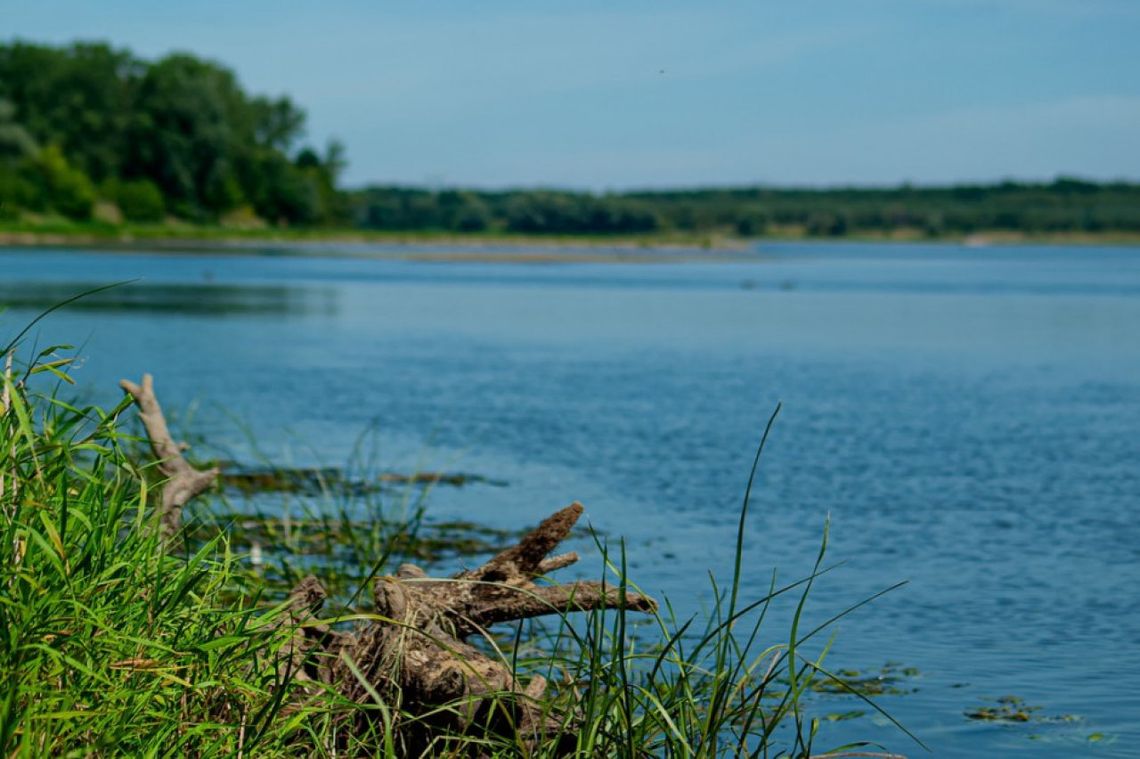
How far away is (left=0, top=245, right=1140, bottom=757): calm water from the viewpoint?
959 cm

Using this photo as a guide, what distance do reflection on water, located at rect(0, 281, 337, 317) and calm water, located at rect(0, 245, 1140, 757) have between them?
1.29 ft

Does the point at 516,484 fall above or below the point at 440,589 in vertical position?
below

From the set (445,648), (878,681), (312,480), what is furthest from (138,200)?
(445,648)

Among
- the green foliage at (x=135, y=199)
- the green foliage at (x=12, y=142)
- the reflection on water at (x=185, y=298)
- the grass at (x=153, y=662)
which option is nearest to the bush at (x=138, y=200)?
the green foliage at (x=135, y=199)

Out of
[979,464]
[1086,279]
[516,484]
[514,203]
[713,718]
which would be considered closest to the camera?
[713,718]

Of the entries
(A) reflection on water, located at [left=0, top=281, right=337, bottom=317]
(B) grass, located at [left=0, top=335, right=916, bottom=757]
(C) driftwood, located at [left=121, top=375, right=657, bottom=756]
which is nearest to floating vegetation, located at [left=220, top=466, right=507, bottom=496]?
(C) driftwood, located at [left=121, top=375, right=657, bottom=756]

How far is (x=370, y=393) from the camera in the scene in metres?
23.5

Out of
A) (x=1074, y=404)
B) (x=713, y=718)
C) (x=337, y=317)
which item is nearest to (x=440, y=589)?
Answer: (x=713, y=718)

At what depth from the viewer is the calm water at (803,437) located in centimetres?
959

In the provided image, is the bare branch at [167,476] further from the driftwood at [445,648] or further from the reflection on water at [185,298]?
the reflection on water at [185,298]

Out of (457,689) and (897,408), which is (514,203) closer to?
(897,408)

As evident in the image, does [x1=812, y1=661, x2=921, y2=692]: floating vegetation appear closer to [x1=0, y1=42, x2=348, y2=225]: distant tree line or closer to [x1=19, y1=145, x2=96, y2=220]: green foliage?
[x1=19, y1=145, x2=96, y2=220]: green foliage

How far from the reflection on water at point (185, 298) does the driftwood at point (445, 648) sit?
32.4m

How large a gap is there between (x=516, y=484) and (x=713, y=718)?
10.0 meters
